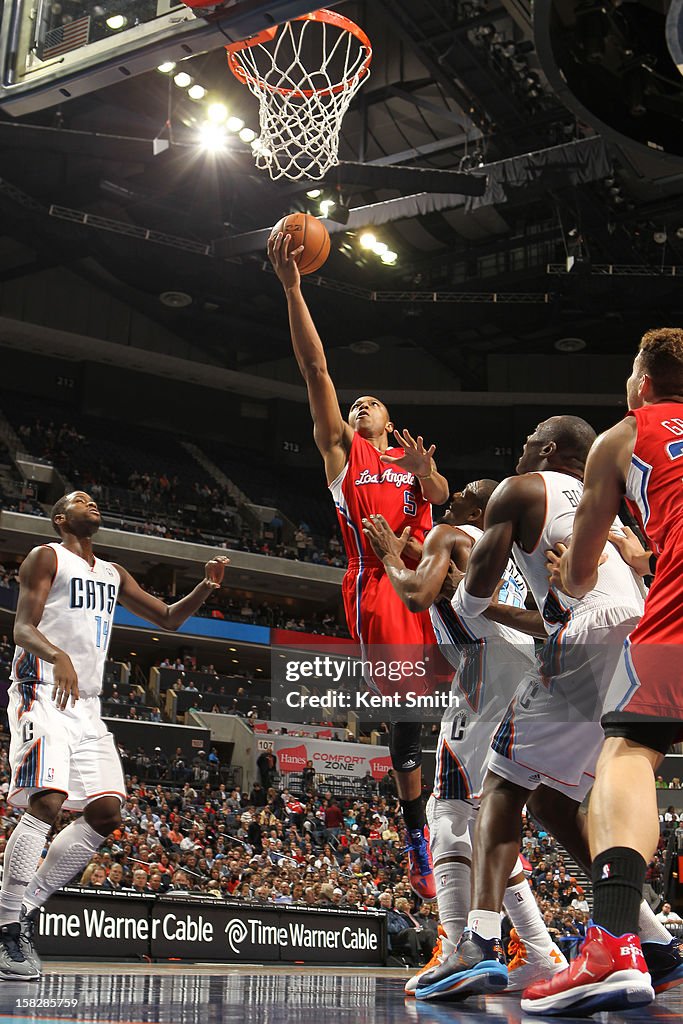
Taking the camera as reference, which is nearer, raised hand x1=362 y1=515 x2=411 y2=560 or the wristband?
the wristband

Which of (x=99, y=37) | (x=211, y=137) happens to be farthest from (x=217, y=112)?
(x=99, y=37)

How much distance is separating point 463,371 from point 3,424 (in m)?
14.7

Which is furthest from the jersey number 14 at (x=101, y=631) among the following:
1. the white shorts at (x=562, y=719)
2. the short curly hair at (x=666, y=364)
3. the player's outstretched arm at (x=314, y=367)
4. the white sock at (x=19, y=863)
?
the short curly hair at (x=666, y=364)

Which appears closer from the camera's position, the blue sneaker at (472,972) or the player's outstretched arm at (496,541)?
the blue sneaker at (472,972)

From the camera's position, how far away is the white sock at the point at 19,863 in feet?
17.3

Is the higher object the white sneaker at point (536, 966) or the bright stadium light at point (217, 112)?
the bright stadium light at point (217, 112)

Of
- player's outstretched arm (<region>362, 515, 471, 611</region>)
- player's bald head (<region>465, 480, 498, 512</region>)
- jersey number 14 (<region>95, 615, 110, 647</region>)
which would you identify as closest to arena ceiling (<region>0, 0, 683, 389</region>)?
jersey number 14 (<region>95, 615, 110, 647</region>)

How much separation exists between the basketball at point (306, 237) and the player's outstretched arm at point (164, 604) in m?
1.91

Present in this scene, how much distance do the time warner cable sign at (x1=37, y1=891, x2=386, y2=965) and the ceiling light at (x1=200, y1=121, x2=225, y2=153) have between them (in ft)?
53.3

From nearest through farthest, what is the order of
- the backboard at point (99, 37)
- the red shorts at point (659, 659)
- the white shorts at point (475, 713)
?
the red shorts at point (659, 659)
the white shorts at point (475, 713)
the backboard at point (99, 37)

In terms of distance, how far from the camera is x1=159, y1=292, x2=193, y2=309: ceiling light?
3131cm

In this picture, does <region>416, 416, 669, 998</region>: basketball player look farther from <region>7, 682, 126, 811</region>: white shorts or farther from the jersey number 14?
the jersey number 14

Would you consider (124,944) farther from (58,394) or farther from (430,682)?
(58,394)

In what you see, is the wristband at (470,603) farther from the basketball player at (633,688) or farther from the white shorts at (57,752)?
the white shorts at (57,752)
